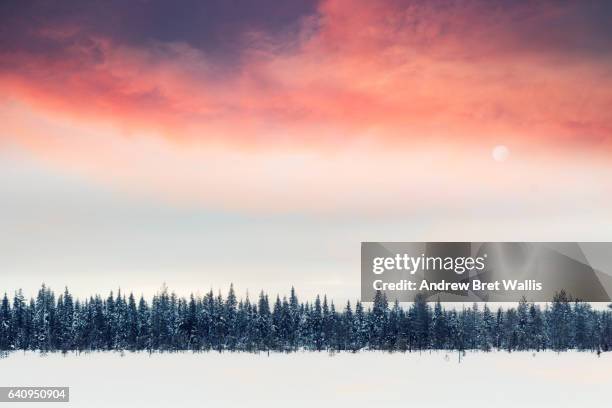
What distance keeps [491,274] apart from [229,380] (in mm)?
26632

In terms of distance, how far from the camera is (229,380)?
110 feet

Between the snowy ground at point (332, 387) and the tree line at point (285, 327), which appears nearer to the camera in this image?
the snowy ground at point (332, 387)

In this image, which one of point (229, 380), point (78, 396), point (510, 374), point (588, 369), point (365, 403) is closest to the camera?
point (365, 403)

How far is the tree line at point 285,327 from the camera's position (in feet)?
294

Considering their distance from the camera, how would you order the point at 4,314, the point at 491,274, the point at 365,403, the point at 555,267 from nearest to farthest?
the point at 365,403 → the point at 491,274 → the point at 555,267 → the point at 4,314

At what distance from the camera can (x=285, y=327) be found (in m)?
96.7

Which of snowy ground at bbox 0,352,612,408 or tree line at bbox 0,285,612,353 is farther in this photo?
tree line at bbox 0,285,612,353

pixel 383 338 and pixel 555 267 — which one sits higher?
pixel 555 267

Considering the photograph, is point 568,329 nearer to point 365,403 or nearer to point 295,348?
point 295,348

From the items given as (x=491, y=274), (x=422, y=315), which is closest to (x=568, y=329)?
(x=422, y=315)

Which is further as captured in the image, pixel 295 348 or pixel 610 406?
pixel 295 348

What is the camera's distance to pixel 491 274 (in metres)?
52.6

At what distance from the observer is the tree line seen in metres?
89.6

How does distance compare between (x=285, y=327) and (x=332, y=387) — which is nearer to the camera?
(x=332, y=387)
